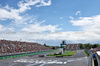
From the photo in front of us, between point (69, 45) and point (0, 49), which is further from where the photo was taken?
point (69, 45)

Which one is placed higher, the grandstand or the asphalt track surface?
the grandstand

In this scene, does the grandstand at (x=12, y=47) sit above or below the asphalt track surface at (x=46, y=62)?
above

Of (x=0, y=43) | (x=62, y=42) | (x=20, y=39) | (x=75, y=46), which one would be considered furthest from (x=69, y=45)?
(x=0, y=43)

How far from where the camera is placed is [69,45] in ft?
532

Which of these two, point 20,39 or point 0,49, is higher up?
point 20,39

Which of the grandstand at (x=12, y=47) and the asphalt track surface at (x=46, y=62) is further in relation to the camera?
the grandstand at (x=12, y=47)

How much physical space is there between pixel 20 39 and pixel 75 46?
3371 inches

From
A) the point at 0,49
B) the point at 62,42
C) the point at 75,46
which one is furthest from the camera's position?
the point at 75,46

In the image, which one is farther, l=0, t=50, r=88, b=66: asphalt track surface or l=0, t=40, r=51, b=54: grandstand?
l=0, t=40, r=51, b=54: grandstand

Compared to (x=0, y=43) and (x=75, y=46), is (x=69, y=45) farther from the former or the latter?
(x=0, y=43)

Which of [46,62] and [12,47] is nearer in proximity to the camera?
[46,62]

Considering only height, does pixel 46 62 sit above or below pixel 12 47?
below

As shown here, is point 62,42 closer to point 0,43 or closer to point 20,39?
point 20,39

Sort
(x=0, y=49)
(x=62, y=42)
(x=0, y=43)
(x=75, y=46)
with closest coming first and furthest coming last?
(x=0, y=49) < (x=0, y=43) < (x=62, y=42) < (x=75, y=46)
